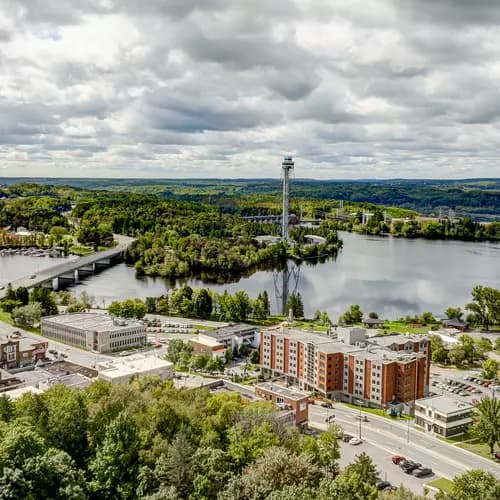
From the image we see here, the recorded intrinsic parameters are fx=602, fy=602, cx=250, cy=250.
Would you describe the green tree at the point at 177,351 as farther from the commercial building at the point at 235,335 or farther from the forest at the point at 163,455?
the forest at the point at 163,455

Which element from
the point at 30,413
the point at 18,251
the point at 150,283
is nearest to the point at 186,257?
the point at 150,283

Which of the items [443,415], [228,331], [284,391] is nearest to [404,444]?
[443,415]

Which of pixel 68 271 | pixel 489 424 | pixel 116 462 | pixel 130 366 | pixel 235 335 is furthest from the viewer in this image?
pixel 68 271

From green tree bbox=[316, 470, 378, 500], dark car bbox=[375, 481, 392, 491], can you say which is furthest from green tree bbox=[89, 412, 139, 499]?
dark car bbox=[375, 481, 392, 491]

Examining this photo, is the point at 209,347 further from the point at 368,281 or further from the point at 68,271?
the point at 68,271

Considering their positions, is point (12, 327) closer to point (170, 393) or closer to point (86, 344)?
point (86, 344)
